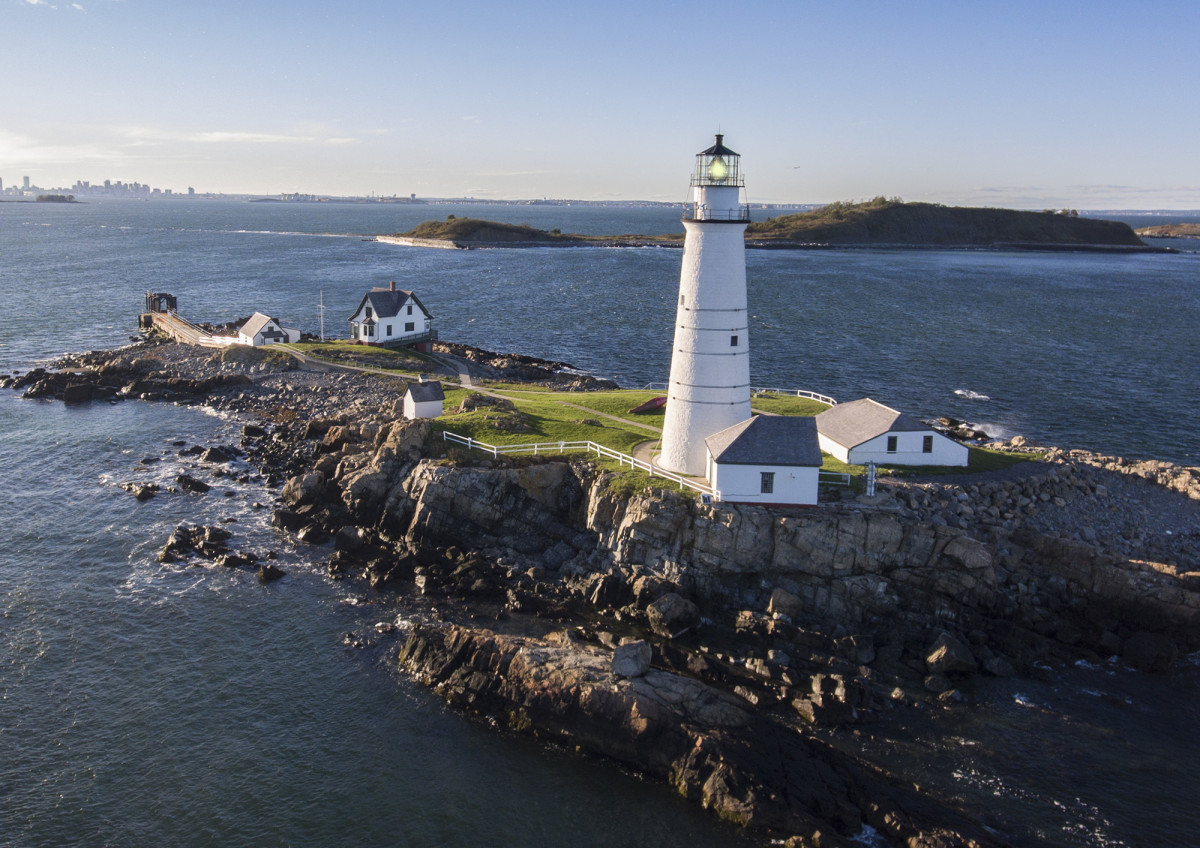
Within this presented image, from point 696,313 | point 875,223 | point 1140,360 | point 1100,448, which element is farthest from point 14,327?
point 875,223

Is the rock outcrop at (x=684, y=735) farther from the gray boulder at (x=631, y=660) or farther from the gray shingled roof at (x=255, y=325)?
the gray shingled roof at (x=255, y=325)

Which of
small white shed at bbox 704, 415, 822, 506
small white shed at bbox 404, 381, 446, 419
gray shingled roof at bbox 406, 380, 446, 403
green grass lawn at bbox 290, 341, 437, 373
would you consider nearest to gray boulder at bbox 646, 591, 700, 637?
small white shed at bbox 704, 415, 822, 506

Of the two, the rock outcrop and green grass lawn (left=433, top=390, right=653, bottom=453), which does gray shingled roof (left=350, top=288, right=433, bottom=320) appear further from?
the rock outcrop

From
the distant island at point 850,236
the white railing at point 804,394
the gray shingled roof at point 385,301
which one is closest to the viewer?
the white railing at point 804,394

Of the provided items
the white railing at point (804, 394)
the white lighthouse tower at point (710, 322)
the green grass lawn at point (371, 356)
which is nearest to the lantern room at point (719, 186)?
the white lighthouse tower at point (710, 322)

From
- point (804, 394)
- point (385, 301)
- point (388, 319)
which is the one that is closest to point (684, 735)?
point (804, 394)

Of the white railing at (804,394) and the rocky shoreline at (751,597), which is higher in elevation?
the white railing at (804,394)
